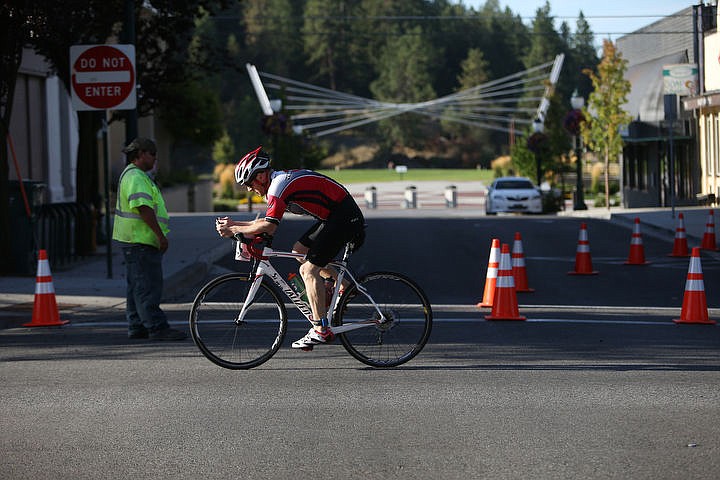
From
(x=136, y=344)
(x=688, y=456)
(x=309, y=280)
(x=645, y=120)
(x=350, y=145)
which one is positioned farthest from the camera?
(x=350, y=145)

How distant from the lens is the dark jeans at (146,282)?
1125 centimetres

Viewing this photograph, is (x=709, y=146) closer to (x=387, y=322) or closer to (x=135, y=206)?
(x=135, y=206)

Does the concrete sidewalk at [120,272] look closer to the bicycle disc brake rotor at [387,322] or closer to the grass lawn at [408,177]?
the bicycle disc brake rotor at [387,322]

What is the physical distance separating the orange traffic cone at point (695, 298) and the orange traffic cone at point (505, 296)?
64.2 inches

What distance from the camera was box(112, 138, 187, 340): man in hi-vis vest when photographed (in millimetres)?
11086

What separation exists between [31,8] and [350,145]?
13704cm

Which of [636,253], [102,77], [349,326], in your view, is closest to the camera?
[349,326]

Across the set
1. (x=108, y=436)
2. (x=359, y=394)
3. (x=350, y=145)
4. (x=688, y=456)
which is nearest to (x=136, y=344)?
(x=359, y=394)

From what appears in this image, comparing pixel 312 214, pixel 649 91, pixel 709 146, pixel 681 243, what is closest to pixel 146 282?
pixel 312 214

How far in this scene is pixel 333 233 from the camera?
9250mm

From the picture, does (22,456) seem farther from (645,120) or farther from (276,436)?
(645,120)

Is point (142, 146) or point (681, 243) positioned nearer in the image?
point (142, 146)

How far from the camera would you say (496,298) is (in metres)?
12.7

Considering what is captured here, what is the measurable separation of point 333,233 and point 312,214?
0.23m
